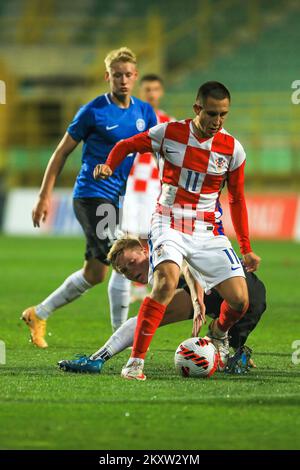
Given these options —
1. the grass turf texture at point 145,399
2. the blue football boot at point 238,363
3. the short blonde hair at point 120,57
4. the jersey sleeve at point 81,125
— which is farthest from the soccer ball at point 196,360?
the short blonde hair at point 120,57

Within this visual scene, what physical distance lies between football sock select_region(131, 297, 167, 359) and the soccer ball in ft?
0.99

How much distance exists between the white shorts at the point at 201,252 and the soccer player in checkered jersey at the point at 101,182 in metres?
1.49

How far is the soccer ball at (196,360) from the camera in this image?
6.56m

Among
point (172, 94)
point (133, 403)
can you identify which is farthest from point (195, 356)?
point (172, 94)

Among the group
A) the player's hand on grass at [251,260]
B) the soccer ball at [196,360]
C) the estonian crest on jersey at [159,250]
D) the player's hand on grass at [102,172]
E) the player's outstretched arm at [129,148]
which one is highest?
the player's outstretched arm at [129,148]

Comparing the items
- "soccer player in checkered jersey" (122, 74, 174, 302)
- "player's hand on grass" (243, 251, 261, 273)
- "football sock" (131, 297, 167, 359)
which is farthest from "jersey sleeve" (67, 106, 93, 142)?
Result: "soccer player in checkered jersey" (122, 74, 174, 302)

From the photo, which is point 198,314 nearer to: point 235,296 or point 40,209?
point 235,296

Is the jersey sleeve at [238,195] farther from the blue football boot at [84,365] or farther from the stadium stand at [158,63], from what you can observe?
the stadium stand at [158,63]

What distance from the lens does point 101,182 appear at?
8.31 m

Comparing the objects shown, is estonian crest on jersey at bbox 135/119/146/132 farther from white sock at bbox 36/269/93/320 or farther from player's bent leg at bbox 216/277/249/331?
player's bent leg at bbox 216/277/249/331

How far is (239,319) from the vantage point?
686 centimetres

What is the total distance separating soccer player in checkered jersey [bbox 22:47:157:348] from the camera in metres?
8.09

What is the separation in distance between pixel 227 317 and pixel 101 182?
1.94 meters
